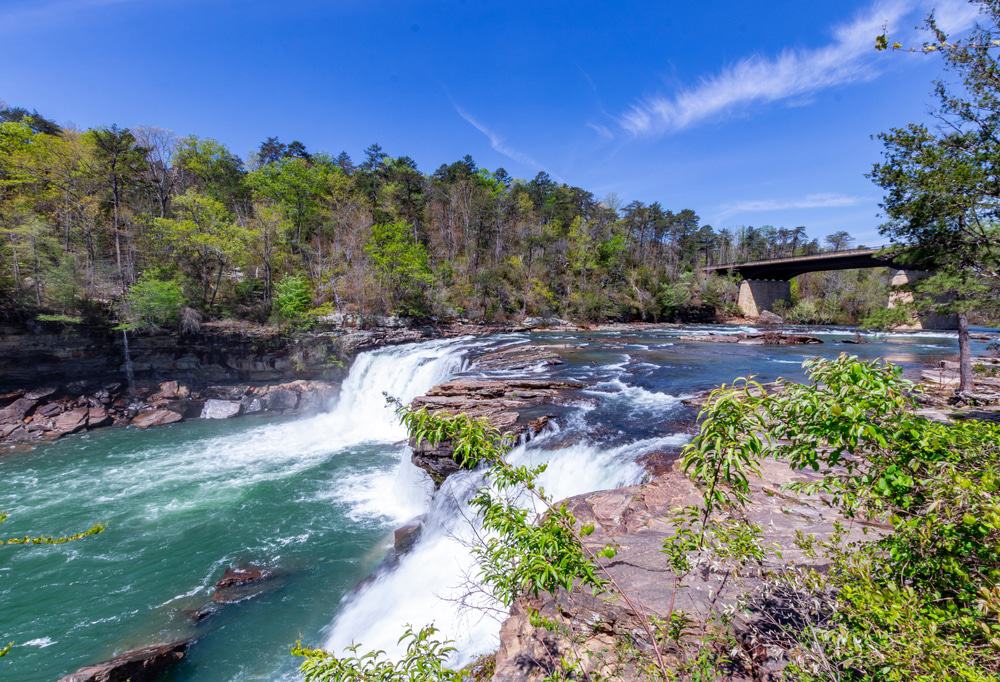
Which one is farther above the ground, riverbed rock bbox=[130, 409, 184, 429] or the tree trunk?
the tree trunk

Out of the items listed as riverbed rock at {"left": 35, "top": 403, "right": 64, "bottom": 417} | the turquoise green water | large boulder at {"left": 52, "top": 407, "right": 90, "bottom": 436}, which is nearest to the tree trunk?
the turquoise green water

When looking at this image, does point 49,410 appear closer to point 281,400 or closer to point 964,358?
point 281,400

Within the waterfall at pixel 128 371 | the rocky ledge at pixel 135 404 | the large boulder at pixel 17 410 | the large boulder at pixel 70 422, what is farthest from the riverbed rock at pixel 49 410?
the waterfall at pixel 128 371

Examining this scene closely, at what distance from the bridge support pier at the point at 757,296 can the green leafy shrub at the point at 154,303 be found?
59.7 m

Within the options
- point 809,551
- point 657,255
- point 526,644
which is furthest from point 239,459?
point 657,255

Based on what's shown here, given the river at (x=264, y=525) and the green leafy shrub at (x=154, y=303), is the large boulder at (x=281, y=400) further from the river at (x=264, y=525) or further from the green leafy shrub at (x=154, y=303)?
the green leafy shrub at (x=154, y=303)

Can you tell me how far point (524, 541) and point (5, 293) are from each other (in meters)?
28.7

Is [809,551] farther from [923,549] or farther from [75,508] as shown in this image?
[75,508]

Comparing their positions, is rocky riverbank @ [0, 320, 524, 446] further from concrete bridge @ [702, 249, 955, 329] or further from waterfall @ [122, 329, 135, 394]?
concrete bridge @ [702, 249, 955, 329]

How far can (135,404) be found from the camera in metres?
21.7

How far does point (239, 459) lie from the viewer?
15992 mm

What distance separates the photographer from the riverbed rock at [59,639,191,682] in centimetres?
627

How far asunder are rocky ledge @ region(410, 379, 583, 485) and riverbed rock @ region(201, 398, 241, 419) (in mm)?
15273

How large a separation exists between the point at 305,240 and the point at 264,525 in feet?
120
